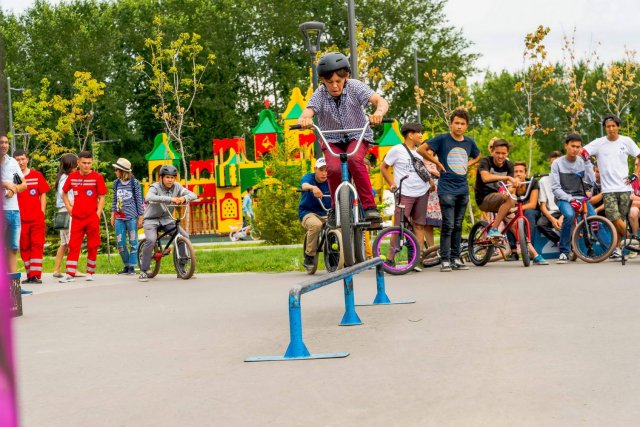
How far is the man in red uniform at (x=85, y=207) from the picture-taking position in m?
15.3

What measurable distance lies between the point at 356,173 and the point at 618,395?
4.69 metres

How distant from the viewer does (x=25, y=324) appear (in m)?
9.03

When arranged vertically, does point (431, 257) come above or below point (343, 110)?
below

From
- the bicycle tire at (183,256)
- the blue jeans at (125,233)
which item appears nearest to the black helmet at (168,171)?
the bicycle tire at (183,256)

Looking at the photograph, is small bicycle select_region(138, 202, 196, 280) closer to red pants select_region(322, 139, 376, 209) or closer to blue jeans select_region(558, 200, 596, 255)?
blue jeans select_region(558, 200, 596, 255)

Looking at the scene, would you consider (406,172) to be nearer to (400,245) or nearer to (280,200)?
(400,245)

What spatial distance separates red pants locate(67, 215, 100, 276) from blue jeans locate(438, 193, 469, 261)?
17.8 feet

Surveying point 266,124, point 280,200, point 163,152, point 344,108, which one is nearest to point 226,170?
point 163,152

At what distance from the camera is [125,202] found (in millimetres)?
16641

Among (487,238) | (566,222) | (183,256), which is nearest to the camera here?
(487,238)

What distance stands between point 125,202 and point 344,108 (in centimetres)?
872

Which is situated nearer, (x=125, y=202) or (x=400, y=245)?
(x=400, y=245)

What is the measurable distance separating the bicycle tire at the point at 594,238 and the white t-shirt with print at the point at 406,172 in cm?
238

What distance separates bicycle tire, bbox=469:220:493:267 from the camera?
14320 millimetres
